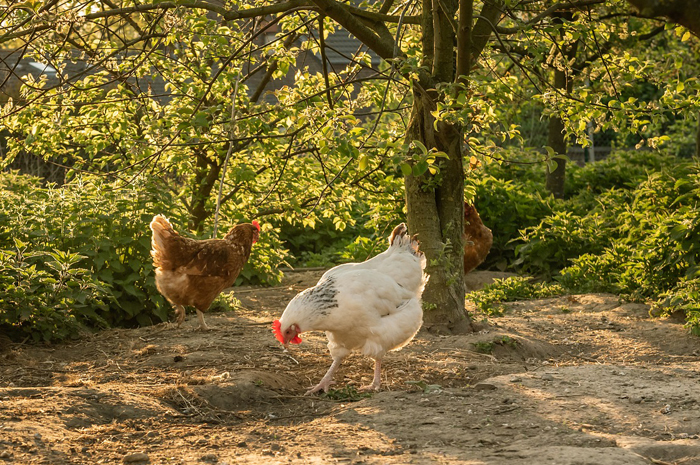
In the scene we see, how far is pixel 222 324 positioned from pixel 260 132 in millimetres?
1882

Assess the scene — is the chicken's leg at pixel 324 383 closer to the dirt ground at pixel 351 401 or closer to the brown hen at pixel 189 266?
the dirt ground at pixel 351 401

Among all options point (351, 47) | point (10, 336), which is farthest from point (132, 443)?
point (351, 47)

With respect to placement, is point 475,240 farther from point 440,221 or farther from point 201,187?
point 201,187

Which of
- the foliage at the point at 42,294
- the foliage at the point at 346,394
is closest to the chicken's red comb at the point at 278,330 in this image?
the foliage at the point at 346,394

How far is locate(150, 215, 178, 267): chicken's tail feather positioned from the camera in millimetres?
6344

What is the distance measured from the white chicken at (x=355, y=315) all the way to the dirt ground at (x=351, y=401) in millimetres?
306

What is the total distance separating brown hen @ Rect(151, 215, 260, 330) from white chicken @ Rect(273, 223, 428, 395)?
1.82 metres

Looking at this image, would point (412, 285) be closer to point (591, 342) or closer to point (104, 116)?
point (591, 342)

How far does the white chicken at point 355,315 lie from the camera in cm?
471

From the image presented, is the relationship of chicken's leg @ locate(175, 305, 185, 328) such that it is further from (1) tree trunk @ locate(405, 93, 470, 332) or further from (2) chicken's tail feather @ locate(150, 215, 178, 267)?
(1) tree trunk @ locate(405, 93, 470, 332)

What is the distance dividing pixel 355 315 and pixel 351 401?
0.54 meters

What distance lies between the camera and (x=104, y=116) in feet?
25.7


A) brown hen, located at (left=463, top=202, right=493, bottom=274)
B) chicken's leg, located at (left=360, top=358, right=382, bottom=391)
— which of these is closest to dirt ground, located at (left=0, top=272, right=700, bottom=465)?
chicken's leg, located at (left=360, top=358, right=382, bottom=391)

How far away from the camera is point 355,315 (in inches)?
186
